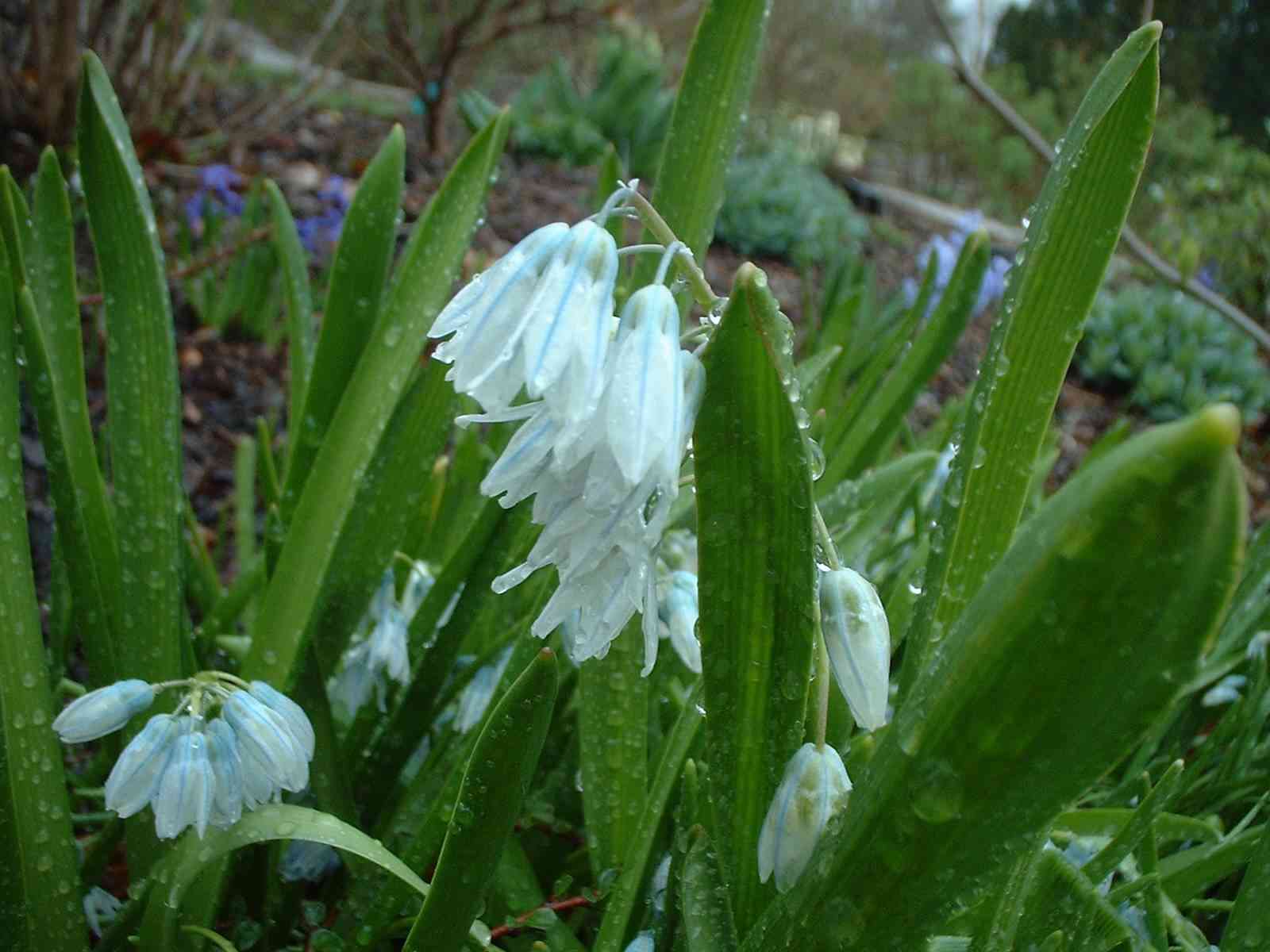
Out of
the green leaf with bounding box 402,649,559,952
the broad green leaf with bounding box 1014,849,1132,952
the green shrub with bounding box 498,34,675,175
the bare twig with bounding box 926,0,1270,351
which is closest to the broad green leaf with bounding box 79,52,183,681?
the green leaf with bounding box 402,649,559,952

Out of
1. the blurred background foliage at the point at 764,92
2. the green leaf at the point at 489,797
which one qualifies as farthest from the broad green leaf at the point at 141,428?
the blurred background foliage at the point at 764,92

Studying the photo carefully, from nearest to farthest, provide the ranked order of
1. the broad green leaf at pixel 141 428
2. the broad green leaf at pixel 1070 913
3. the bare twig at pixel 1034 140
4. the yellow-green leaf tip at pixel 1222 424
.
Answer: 1. the yellow-green leaf tip at pixel 1222 424
2. the broad green leaf at pixel 1070 913
3. the broad green leaf at pixel 141 428
4. the bare twig at pixel 1034 140

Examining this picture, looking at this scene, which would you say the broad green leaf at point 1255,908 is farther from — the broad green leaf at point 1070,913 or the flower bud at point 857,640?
the flower bud at point 857,640

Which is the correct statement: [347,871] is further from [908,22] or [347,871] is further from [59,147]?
[908,22]

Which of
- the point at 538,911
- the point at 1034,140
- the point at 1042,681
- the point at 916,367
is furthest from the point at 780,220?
the point at 1042,681

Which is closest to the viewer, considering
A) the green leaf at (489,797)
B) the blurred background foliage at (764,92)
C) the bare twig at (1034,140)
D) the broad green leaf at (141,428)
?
the green leaf at (489,797)

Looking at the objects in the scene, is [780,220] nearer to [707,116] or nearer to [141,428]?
[707,116]

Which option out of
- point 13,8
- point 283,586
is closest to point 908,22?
point 13,8
